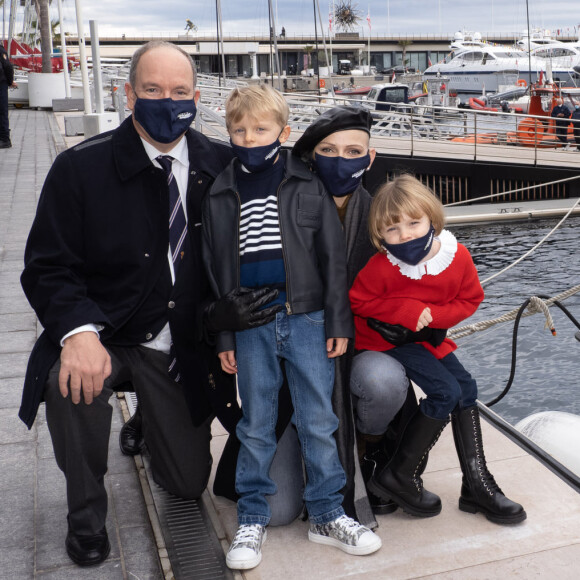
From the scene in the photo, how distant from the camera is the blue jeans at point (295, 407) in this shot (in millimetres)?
2912

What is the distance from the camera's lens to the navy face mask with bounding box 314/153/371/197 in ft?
9.73

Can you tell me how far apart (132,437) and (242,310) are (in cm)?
125

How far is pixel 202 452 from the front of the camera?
3260 millimetres

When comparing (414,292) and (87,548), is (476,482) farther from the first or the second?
(87,548)

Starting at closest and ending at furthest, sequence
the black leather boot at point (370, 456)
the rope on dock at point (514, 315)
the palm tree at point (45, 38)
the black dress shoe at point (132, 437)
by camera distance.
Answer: the black leather boot at point (370, 456) → the black dress shoe at point (132, 437) → the rope on dock at point (514, 315) → the palm tree at point (45, 38)

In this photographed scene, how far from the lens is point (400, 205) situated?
2926 mm

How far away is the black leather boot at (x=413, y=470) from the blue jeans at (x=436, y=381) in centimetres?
6

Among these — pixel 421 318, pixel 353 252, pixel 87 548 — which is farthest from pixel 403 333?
pixel 87 548

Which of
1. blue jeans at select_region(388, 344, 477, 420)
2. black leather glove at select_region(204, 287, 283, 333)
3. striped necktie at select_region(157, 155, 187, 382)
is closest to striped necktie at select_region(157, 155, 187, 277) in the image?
striped necktie at select_region(157, 155, 187, 382)

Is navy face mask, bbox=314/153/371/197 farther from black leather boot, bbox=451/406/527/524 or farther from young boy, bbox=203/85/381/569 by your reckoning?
black leather boot, bbox=451/406/527/524

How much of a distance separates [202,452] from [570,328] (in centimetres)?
718

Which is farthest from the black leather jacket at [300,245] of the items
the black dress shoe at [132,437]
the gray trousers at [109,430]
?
the black dress shoe at [132,437]

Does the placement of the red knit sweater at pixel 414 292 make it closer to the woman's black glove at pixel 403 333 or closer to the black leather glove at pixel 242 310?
the woman's black glove at pixel 403 333

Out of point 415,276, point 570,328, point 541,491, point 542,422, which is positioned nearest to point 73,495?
point 415,276
